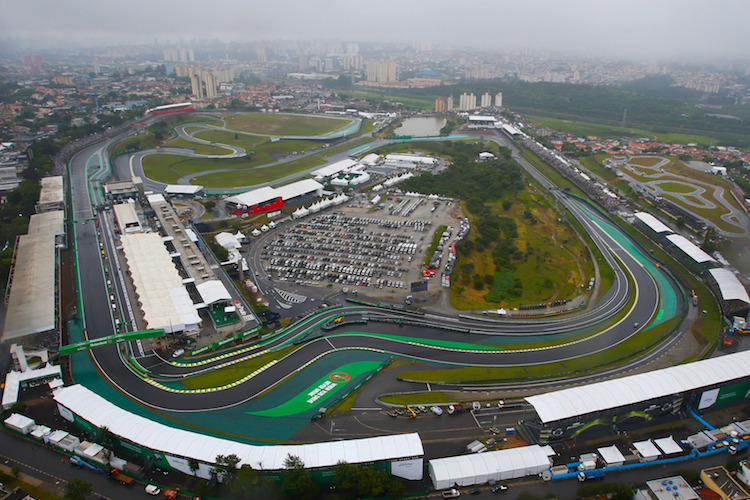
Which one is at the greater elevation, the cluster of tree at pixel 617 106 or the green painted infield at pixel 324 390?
the cluster of tree at pixel 617 106

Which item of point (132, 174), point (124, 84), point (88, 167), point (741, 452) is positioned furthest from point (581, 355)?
point (124, 84)

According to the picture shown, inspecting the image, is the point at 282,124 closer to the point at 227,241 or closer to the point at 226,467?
the point at 227,241

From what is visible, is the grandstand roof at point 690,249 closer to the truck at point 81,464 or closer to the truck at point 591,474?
the truck at point 591,474

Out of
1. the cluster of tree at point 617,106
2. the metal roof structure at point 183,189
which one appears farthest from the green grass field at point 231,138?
the cluster of tree at point 617,106

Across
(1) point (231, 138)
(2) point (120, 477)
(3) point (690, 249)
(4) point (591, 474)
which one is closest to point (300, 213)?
(2) point (120, 477)

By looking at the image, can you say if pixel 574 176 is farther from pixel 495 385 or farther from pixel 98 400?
pixel 98 400

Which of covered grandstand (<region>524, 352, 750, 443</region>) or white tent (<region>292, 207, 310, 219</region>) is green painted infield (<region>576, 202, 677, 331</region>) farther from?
white tent (<region>292, 207, 310, 219</region>)
